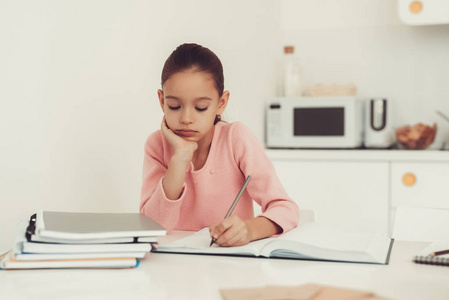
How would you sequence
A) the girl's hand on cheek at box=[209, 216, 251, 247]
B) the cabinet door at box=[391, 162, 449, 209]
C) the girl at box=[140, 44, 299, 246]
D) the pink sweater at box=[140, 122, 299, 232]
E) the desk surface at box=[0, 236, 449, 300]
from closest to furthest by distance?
the desk surface at box=[0, 236, 449, 300] < the girl's hand on cheek at box=[209, 216, 251, 247] < the girl at box=[140, 44, 299, 246] < the pink sweater at box=[140, 122, 299, 232] < the cabinet door at box=[391, 162, 449, 209]

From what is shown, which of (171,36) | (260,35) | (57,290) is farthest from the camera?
(260,35)

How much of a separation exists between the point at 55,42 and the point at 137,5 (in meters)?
0.39

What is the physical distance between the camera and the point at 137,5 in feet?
5.34

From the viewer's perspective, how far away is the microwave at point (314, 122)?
267 centimetres

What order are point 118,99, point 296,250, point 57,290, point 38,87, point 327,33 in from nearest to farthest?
point 57,290 → point 296,250 → point 38,87 → point 118,99 → point 327,33

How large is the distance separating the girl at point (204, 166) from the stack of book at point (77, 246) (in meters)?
0.15

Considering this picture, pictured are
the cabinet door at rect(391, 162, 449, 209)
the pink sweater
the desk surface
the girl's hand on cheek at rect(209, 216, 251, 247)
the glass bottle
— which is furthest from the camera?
the glass bottle

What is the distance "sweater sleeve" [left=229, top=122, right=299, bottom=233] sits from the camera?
3.76 ft

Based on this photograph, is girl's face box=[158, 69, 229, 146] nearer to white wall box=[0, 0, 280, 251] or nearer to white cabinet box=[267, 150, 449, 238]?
white wall box=[0, 0, 280, 251]

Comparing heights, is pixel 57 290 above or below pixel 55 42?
below

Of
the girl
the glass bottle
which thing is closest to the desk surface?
the girl

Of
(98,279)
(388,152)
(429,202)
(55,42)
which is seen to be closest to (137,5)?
(55,42)

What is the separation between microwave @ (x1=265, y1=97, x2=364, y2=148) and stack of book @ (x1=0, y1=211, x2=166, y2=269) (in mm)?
1929

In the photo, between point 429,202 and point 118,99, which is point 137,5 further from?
point 429,202
